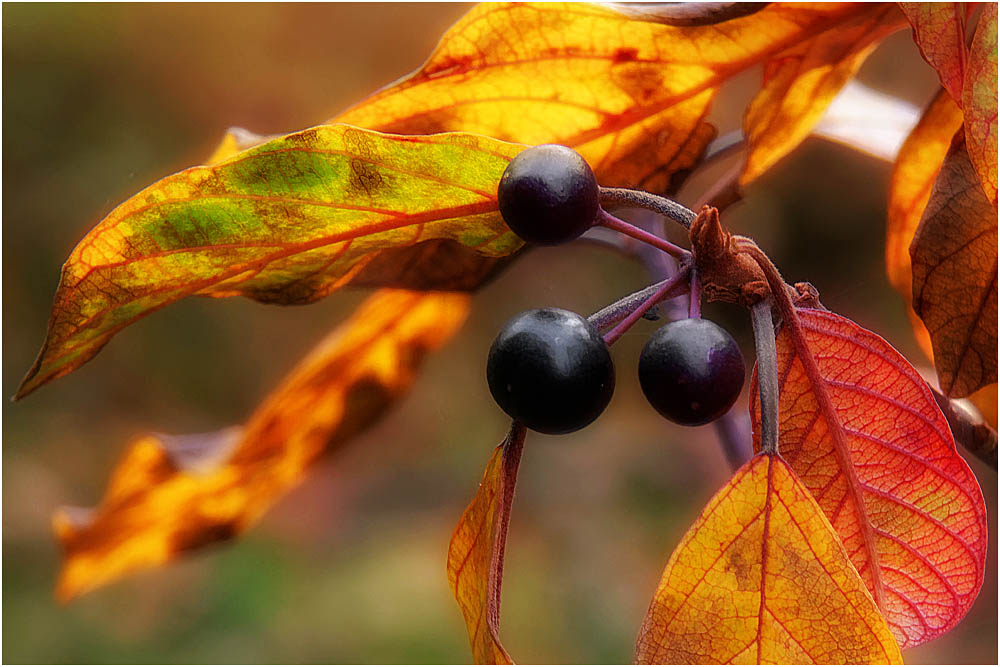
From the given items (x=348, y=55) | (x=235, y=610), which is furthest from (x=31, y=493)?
(x=348, y=55)

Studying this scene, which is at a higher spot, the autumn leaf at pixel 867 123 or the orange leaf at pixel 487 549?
the autumn leaf at pixel 867 123

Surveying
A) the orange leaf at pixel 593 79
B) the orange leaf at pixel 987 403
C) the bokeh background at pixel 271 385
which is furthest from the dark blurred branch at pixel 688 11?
the bokeh background at pixel 271 385

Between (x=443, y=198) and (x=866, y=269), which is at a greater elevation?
(x=866, y=269)

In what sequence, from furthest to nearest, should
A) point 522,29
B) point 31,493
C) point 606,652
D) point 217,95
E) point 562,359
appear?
point 217,95 < point 31,493 < point 606,652 < point 522,29 < point 562,359

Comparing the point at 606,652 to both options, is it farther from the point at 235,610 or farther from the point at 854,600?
the point at 854,600

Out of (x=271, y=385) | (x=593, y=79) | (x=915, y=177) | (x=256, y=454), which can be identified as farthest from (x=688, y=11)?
(x=271, y=385)

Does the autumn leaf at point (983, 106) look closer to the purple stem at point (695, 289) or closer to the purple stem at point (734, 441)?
the purple stem at point (695, 289)
